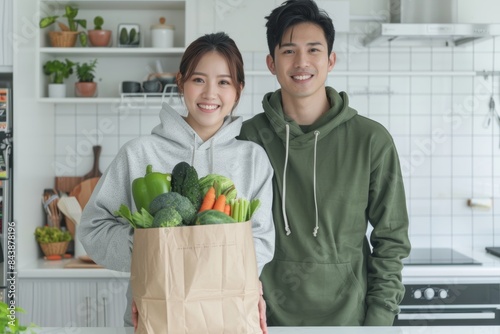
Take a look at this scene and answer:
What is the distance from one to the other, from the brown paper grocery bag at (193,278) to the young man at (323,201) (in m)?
0.58

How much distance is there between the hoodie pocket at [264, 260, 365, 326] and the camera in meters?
1.82

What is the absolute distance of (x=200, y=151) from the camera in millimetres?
1700

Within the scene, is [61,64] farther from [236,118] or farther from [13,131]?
[236,118]

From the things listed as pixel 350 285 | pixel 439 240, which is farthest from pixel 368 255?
pixel 439 240

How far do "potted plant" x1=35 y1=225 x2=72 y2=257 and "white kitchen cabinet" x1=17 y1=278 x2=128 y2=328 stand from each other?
0.23 metres

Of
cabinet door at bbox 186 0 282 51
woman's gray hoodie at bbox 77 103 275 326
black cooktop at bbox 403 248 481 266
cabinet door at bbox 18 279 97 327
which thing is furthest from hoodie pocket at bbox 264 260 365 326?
cabinet door at bbox 186 0 282 51

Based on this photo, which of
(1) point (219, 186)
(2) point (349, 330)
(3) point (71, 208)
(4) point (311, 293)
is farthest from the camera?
(3) point (71, 208)

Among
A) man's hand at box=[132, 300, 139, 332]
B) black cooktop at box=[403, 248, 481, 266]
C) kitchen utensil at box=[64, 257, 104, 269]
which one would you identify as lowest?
kitchen utensil at box=[64, 257, 104, 269]

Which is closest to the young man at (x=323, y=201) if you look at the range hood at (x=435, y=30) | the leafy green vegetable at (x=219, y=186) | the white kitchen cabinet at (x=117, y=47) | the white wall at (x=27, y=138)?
the leafy green vegetable at (x=219, y=186)

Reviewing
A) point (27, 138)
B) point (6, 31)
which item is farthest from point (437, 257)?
point (6, 31)

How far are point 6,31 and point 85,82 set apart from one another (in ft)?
1.59

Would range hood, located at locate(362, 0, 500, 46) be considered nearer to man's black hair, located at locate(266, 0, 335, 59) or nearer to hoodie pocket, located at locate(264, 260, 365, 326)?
man's black hair, located at locate(266, 0, 335, 59)

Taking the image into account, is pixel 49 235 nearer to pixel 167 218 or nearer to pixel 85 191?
pixel 85 191

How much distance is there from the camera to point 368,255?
1.93 meters
